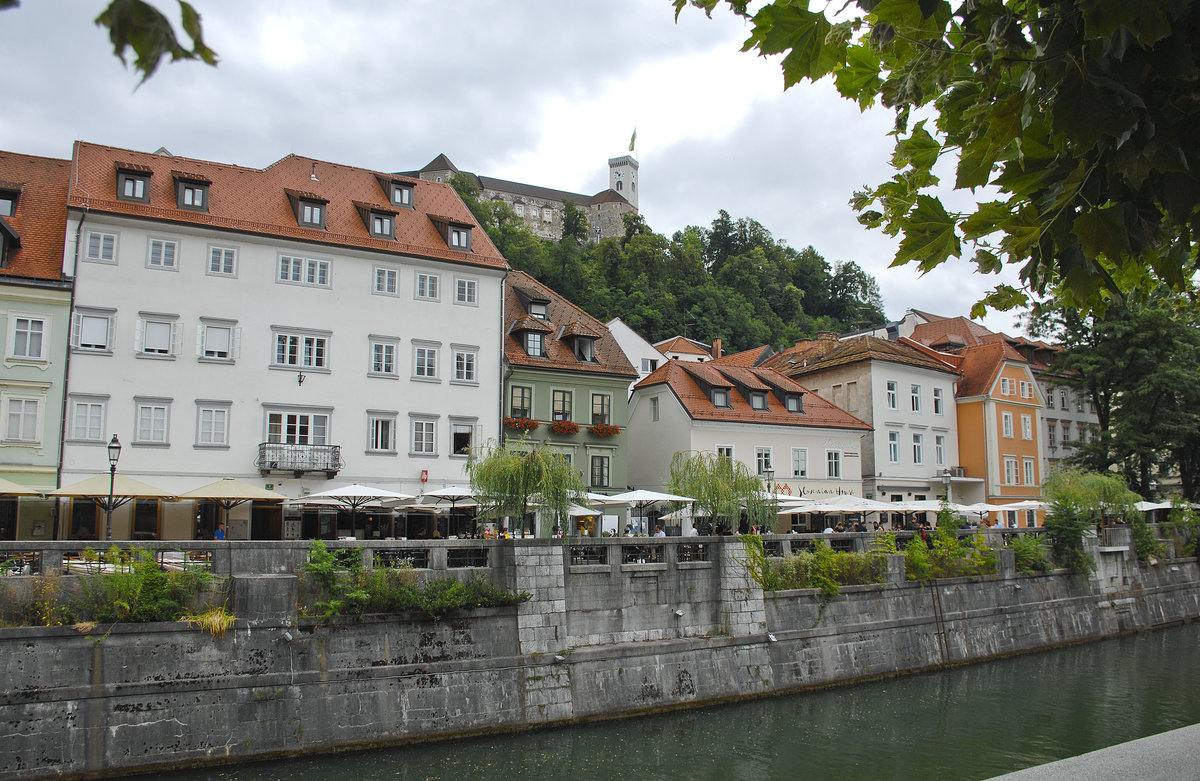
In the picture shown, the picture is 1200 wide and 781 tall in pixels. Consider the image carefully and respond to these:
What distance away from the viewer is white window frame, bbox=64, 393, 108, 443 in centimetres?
3023

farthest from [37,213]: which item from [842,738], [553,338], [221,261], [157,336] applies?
[842,738]

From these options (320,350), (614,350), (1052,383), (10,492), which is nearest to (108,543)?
(10,492)

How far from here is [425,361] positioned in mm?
36031

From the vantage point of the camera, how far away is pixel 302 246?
3438 cm

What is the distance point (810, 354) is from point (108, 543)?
4577 centimetres

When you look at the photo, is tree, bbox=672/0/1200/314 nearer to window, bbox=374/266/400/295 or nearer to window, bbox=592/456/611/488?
window, bbox=374/266/400/295

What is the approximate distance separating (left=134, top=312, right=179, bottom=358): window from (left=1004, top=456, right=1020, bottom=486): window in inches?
1753

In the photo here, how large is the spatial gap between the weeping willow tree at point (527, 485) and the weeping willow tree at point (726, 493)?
6.32 m

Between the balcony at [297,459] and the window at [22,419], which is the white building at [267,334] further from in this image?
the window at [22,419]

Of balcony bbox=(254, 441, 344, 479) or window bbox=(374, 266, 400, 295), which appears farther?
window bbox=(374, 266, 400, 295)

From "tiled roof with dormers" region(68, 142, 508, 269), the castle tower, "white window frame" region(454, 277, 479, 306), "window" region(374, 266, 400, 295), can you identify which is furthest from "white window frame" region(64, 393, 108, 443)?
the castle tower

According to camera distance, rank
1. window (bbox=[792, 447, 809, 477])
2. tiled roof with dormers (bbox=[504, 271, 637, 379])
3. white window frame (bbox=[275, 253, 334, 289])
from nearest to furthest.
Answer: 1. white window frame (bbox=[275, 253, 334, 289])
2. tiled roof with dormers (bbox=[504, 271, 637, 379])
3. window (bbox=[792, 447, 809, 477])

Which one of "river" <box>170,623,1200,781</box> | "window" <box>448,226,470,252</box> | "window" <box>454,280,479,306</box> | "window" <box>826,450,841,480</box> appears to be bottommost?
"river" <box>170,623,1200,781</box>

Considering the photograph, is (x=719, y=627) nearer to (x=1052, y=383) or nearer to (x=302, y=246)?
(x=302, y=246)
